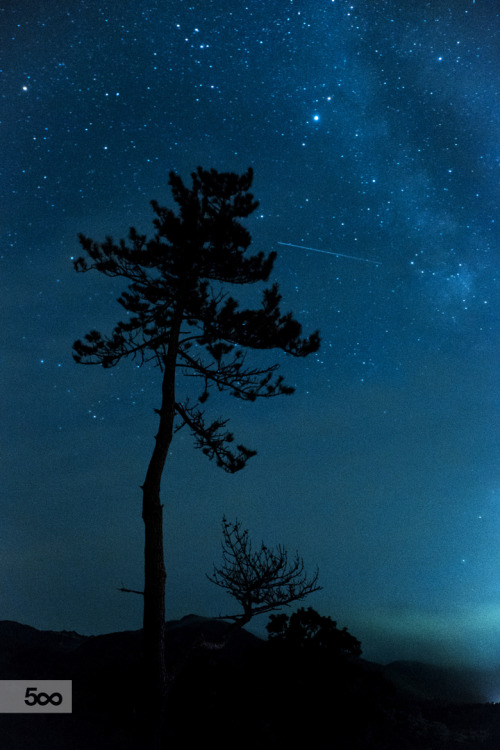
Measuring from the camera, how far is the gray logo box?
16.5m

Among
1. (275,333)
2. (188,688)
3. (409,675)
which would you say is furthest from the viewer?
(409,675)

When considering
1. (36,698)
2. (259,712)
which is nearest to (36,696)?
(36,698)

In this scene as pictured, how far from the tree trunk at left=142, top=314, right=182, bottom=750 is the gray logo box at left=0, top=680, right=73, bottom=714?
24.0 ft

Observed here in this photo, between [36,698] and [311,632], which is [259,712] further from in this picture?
[36,698]

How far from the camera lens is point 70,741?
19.4 m

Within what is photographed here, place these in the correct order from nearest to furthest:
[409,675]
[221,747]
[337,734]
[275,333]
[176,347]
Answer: [176,347] < [275,333] < [221,747] < [337,734] < [409,675]

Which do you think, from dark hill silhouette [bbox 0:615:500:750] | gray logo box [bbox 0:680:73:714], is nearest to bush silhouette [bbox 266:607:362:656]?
dark hill silhouette [bbox 0:615:500:750]

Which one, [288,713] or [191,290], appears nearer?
[191,290]

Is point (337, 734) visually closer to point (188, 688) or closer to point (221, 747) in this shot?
point (221, 747)

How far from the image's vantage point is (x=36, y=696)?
16.5 m

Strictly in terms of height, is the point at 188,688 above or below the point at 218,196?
below

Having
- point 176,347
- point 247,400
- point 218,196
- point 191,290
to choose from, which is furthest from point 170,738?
point 218,196

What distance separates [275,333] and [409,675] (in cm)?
4062

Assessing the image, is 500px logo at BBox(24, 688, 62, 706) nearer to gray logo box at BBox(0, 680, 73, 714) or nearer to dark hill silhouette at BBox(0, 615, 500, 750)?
gray logo box at BBox(0, 680, 73, 714)
